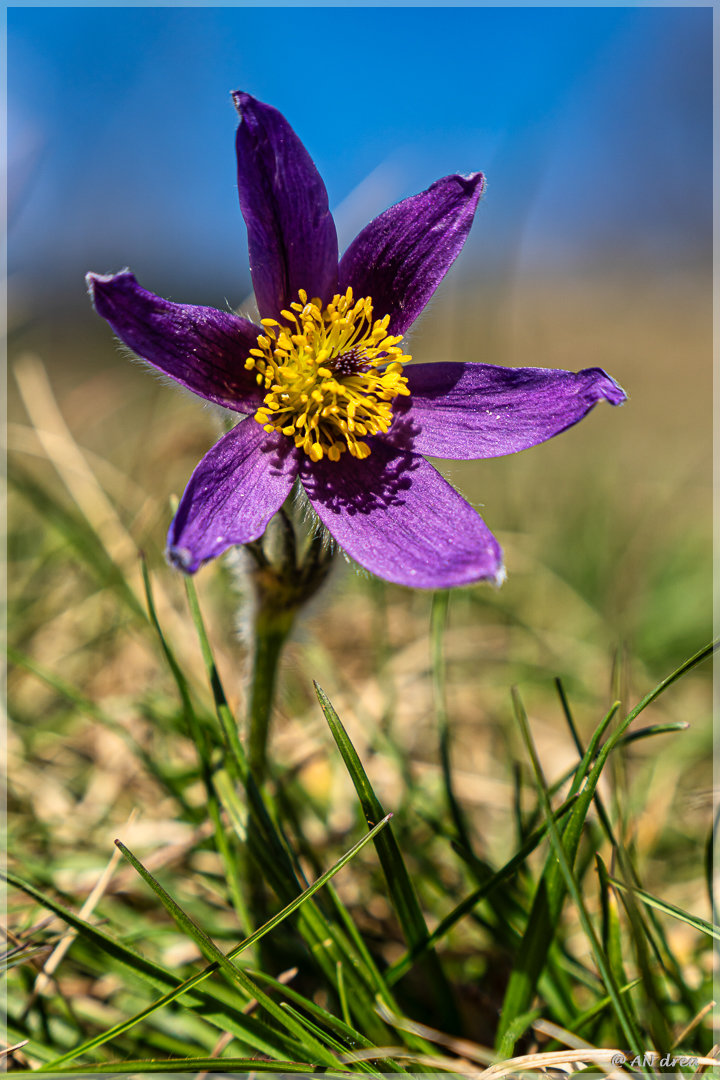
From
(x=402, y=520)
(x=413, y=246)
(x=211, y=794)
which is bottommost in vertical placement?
(x=211, y=794)

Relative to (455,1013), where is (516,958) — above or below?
above

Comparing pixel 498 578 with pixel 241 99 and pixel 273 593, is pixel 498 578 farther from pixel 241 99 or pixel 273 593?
pixel 241 99

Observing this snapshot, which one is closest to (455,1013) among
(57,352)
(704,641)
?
(704,641)

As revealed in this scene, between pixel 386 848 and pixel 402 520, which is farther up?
pixel 402 520

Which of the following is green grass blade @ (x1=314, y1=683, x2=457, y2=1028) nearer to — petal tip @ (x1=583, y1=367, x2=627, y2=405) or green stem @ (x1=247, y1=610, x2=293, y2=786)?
green stem @ (x1=247, y1=610, x2=293, y2=786)

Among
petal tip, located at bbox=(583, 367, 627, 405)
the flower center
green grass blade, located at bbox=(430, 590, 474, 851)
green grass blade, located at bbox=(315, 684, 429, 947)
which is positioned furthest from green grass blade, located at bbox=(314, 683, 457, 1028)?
petal tip, located at bbox=(583, 367, 627, 405)

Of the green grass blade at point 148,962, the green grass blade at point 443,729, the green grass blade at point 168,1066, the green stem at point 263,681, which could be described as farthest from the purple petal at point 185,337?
the green grass blade at point 168,1066

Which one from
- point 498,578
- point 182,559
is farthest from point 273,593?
point 498,578

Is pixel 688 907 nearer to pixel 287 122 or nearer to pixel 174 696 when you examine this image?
pixel 174 696
